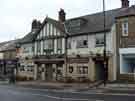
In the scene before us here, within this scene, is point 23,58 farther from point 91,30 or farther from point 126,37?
point 126,37

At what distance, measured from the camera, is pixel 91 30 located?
35.6 metres

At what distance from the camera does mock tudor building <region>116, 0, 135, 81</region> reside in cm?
3120

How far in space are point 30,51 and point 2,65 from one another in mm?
14119

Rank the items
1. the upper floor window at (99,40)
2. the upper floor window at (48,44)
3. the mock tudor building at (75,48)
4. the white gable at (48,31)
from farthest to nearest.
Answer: the upper floor window at (48,44) → the white gable at (48,31) → the mock tudor building at (75,48) → the upper floor window at (99,40)

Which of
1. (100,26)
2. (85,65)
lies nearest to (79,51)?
(85,65)

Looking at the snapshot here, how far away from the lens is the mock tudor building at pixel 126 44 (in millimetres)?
31203

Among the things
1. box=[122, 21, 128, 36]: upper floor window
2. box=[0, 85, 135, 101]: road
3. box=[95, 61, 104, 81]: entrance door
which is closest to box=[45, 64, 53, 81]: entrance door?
box=[95, 61, 104, 81]: entrance door

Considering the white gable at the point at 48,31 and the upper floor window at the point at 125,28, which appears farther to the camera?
the white gable at the point at 48,31

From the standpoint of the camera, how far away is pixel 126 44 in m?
31.6

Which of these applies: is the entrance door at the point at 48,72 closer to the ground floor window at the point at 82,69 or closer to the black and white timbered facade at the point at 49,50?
the black and white timbered facade at the point at 49,50

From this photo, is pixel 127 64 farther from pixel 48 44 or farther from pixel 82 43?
pixel 48 44

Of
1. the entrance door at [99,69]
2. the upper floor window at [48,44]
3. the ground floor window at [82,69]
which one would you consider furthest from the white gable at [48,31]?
the entrance door at [99,69]

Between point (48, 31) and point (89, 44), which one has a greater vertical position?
point (48, 31)

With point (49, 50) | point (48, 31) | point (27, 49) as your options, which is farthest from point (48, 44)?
point (27, 49)
